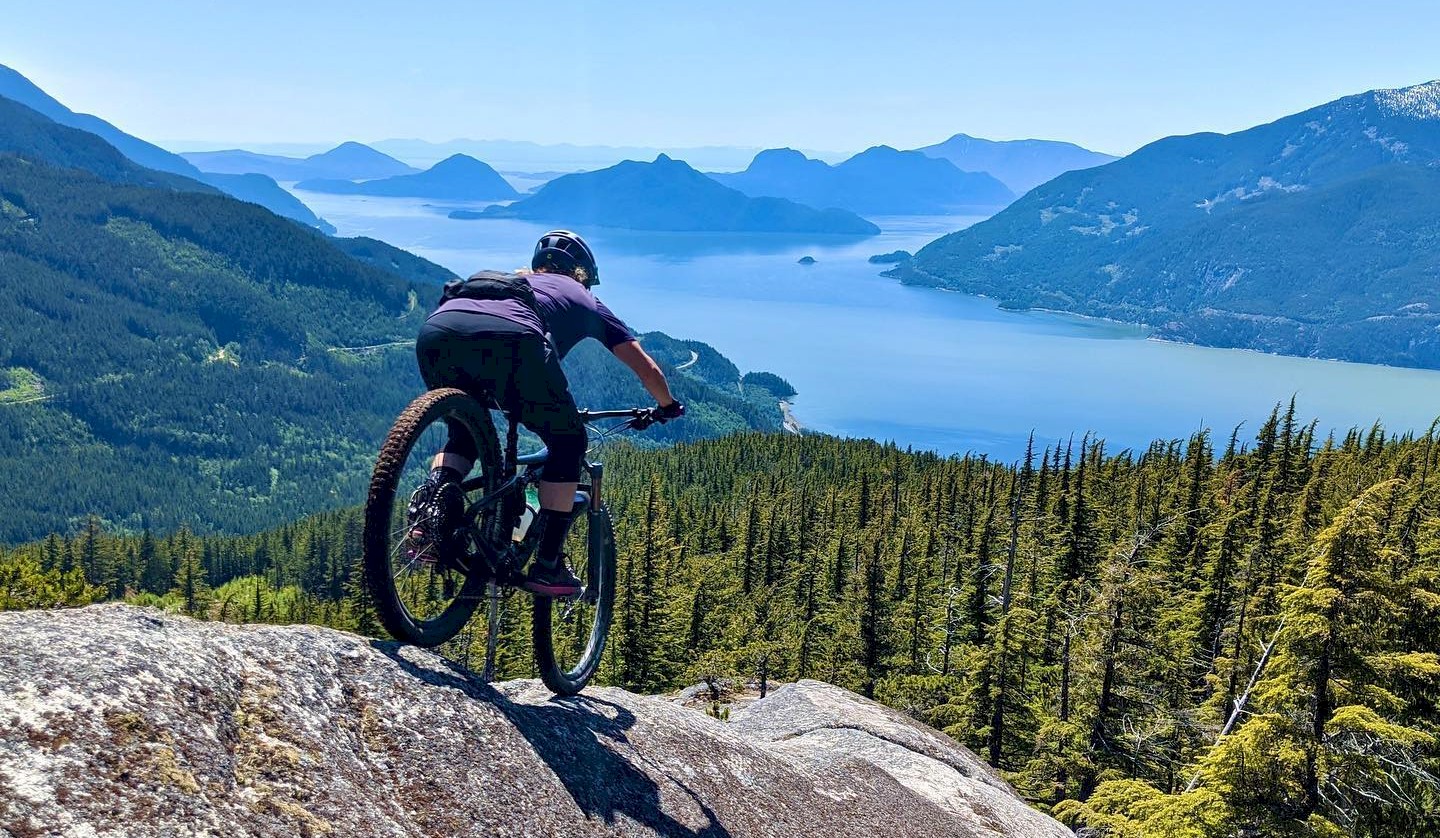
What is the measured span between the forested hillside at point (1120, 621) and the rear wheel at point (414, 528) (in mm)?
14249

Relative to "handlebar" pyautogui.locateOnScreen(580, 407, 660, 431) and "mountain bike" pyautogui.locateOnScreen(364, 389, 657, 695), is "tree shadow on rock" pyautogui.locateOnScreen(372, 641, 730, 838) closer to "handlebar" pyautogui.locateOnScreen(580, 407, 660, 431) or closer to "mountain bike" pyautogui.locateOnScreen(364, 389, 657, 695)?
"mountain bike" pyautogui.locateOnScreen(364, 389, 657, 695)

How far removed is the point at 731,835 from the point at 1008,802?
9084mm

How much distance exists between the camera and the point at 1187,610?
36.9m

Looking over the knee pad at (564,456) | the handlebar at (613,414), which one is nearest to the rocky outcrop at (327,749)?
the knee pad at (564,456)

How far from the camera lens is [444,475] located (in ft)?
22.8

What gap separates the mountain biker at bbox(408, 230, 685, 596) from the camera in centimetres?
686

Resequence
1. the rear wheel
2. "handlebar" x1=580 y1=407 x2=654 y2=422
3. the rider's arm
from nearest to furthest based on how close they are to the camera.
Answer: the rear wheel → the rider's arm → "handlebar" x1=580 y1=407 x2=654 y2=422

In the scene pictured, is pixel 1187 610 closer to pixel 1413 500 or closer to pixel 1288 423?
pixel 1413 500

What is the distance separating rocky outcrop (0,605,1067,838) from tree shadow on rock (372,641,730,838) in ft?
0.07

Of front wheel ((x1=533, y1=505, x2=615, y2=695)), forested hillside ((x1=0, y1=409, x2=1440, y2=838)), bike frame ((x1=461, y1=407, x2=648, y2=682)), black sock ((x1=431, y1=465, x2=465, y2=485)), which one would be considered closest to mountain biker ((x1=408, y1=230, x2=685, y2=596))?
black sock ((x1=431, y1=465, x2=465, y2=485))

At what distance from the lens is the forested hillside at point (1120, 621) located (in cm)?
1447

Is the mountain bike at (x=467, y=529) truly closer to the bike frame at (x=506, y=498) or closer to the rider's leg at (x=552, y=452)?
the bike frame at (x=506, y=498)

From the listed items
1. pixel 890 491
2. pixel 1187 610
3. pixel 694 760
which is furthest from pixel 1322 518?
pixel 890 491

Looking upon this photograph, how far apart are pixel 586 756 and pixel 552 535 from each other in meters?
2.11
